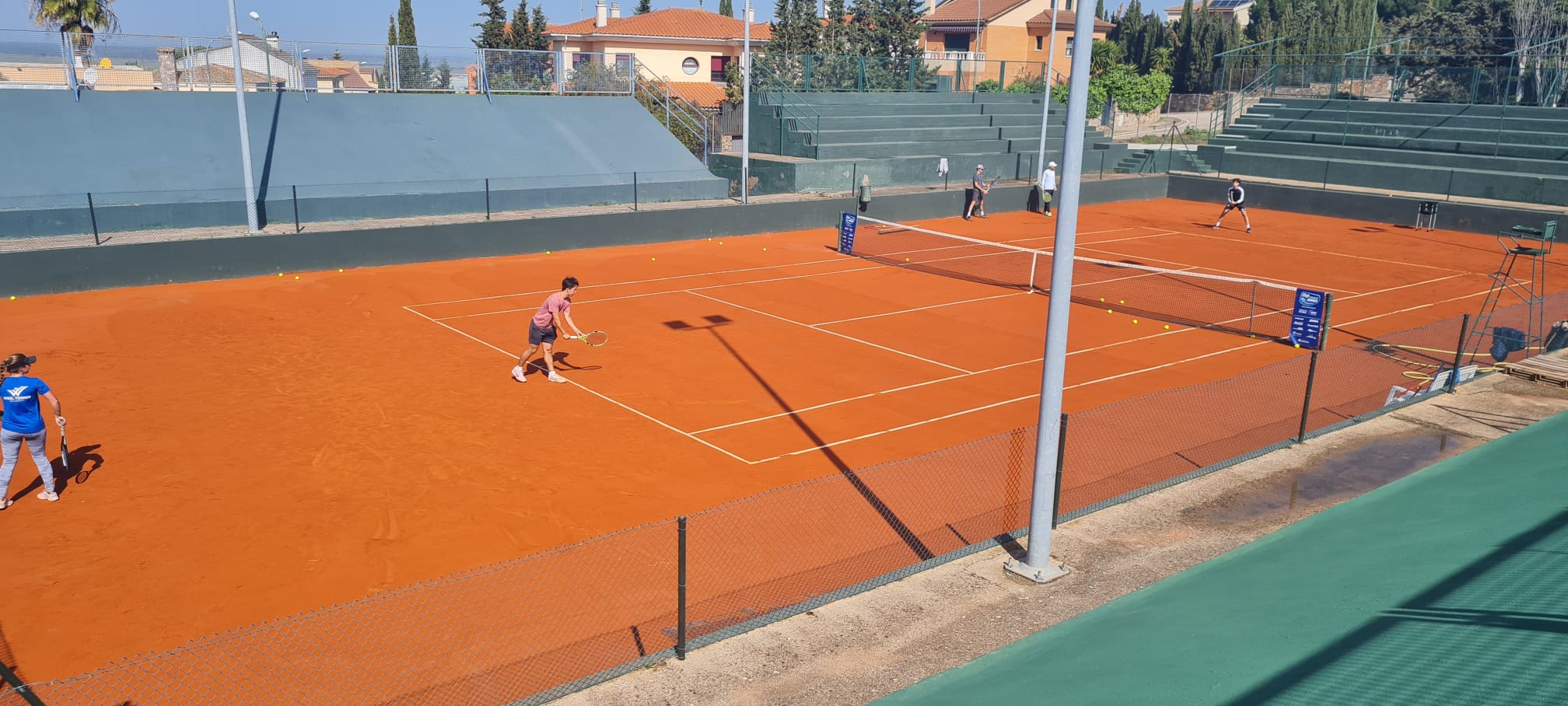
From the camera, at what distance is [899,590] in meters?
9.20

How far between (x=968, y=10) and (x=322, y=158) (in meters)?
66.4

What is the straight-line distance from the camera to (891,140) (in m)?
43.6

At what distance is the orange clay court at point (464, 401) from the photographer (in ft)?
34.4

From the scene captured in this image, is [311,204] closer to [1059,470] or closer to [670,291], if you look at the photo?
[670,291]

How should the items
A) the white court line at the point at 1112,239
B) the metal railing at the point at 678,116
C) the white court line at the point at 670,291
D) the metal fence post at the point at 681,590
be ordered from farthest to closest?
1. the metal railing at the point at 678,116
2. the white court line at the point at 1112,239
3. the white court line at the point at 670,291
4. the metal fence post at the point at 681,590

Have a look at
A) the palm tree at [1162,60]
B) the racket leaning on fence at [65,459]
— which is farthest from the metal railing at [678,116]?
the palm tree at [1162,60]

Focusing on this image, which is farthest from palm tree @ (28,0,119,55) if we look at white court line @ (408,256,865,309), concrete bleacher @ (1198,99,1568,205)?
concrete bleacher @ (1198,99,1568,205)

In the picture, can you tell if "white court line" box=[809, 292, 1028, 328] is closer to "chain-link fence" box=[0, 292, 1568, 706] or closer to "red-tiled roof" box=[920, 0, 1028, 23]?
"chain-link fence" box=[0, 292, 1568, 706]

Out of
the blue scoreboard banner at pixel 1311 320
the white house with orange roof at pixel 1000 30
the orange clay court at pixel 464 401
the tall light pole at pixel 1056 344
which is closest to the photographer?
the tall light pole at pixel 1056 344

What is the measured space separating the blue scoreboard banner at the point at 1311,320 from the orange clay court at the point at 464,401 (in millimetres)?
367

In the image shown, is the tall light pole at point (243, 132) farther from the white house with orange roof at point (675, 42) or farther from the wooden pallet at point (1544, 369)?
the white house with orange roof at point (675, 42)

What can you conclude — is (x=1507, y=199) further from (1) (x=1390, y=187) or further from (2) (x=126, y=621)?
(2) (x=126, y=621)

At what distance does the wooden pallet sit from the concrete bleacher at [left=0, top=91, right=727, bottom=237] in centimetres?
2251

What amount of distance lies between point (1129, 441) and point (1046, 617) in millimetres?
5591
